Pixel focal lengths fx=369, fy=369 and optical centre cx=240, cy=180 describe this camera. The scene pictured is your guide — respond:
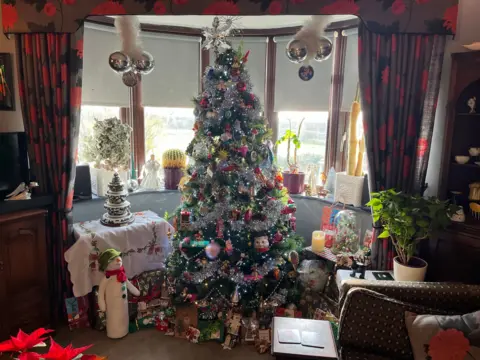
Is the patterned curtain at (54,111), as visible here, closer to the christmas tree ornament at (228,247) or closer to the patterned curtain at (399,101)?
the christmas tree ornament at (228,247)

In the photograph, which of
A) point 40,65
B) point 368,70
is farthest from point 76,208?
point 368,70

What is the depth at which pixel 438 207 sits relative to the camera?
2.21 metres

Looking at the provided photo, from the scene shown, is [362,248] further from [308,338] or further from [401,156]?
[308,338]

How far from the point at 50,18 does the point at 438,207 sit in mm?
2927

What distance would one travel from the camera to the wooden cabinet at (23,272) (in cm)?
250

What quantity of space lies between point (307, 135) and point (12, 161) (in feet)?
8.63

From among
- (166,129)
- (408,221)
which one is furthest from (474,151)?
(166,129)

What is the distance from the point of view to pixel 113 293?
109 inches

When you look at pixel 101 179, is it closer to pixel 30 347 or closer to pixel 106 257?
pixel 106 257

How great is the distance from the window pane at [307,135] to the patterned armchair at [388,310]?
190 cm

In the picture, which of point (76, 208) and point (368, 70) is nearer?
point (368, 70)

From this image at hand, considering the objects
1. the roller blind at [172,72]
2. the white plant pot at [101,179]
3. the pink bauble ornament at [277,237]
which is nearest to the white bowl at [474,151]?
the pink bauble ornament at [277,237]

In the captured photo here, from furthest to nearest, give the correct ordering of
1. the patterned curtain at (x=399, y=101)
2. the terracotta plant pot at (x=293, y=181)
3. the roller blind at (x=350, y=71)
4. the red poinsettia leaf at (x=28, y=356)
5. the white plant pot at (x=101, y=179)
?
the terracotta plant pot at (x=293, y=181)
the white plant pot at (x=101, y=179)
the roller blind at (x=350, y=71)
the patterned curtain at (x=399, y=101)
the red poinsettia leaf at (x=28, y=356)

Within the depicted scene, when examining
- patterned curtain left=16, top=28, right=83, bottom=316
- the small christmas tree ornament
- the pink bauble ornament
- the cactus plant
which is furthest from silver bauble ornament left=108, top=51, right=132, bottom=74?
the pink bauble ornament
